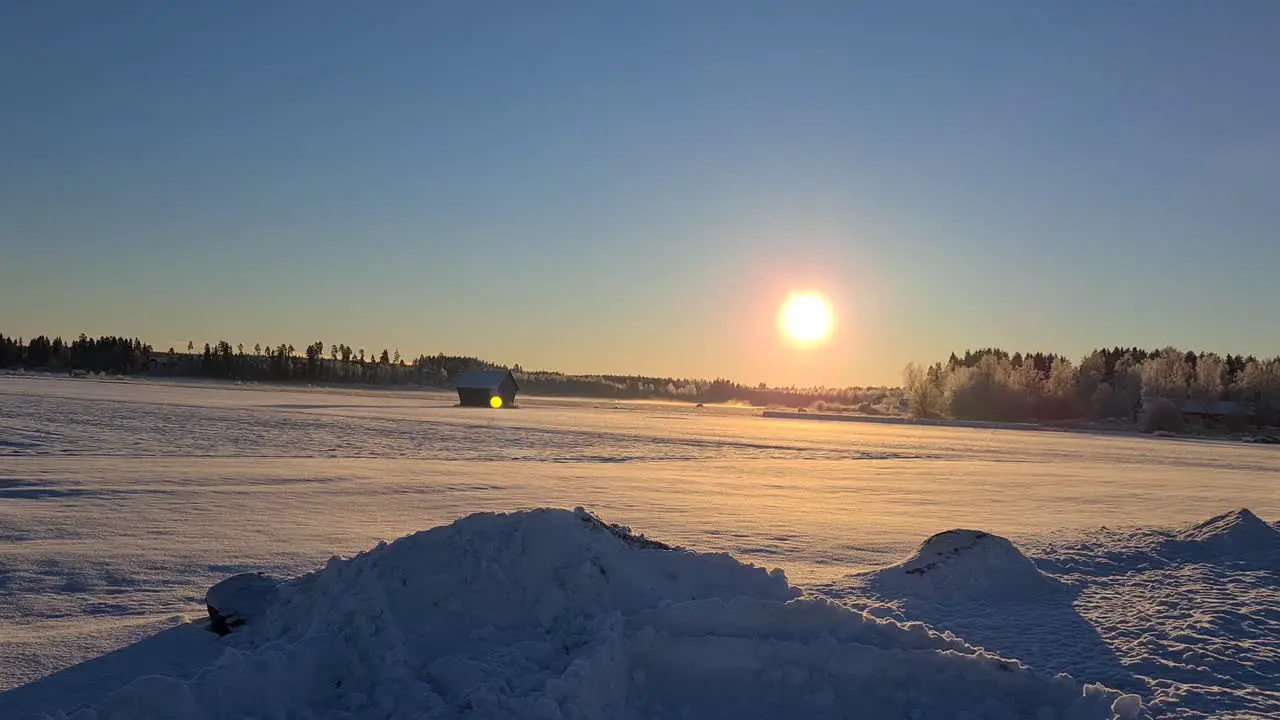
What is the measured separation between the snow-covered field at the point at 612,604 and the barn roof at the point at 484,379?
44.1 meters

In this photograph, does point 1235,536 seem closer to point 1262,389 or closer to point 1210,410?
point 1210,410

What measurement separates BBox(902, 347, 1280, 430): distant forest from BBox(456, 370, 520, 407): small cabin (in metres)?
48.4

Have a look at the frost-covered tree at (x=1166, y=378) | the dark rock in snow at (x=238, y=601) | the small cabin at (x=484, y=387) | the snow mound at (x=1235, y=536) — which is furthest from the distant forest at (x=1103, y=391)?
the dark rock in snow at (x=238, y=601)

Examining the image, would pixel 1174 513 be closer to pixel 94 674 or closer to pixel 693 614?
pixel 693 614

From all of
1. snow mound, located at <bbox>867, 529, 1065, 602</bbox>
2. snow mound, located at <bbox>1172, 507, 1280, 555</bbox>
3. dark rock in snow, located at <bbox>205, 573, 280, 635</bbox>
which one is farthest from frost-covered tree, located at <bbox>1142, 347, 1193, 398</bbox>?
dark rock in snow, located at <bbox>205, 573, 280, 635</bbox>

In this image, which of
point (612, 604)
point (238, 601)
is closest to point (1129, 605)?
point (612, 604)

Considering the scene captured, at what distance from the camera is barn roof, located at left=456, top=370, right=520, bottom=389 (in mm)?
57481

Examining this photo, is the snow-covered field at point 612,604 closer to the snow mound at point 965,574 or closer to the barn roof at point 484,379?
the snow mound at point 965,574

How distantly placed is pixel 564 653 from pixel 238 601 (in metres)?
2.34

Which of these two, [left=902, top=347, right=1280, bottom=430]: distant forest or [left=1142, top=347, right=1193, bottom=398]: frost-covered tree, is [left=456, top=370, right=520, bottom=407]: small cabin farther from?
[left=1142, top=347, right=1193, bottom=398]: frost-covered tree

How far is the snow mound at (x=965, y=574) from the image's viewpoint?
6461 mm

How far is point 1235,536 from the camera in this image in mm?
7777

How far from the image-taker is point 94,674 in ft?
14.0

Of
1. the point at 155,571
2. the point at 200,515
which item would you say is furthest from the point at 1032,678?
the point at 200,515
